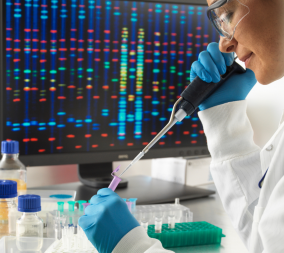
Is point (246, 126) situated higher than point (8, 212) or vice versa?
point (246, 126)

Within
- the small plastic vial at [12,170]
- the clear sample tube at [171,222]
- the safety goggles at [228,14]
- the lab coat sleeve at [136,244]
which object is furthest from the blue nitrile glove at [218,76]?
the small plastic vial at [12,170]

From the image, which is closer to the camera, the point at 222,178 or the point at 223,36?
the point at 223,36

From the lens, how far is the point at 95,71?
51.0 inches

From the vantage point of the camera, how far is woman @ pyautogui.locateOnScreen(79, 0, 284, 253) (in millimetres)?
689

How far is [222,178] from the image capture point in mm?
948

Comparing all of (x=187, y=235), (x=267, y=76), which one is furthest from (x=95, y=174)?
(x=267, y=76)

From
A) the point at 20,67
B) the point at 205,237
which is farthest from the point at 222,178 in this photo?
the point at 20,67

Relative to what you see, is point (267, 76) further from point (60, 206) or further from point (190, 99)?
point (60, 206)

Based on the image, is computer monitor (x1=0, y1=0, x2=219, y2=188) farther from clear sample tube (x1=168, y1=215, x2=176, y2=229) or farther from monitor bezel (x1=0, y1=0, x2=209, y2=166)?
clear sample tube (x1=168, y1=215, x2=176, y2=229)

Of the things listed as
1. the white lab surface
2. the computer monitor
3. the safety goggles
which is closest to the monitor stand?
the computer monitor

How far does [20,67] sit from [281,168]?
89cm

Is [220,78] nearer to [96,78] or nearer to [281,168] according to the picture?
[281,168]

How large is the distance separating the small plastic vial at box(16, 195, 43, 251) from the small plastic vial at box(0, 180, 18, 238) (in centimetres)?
5

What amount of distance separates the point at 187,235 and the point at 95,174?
0.62 meters
